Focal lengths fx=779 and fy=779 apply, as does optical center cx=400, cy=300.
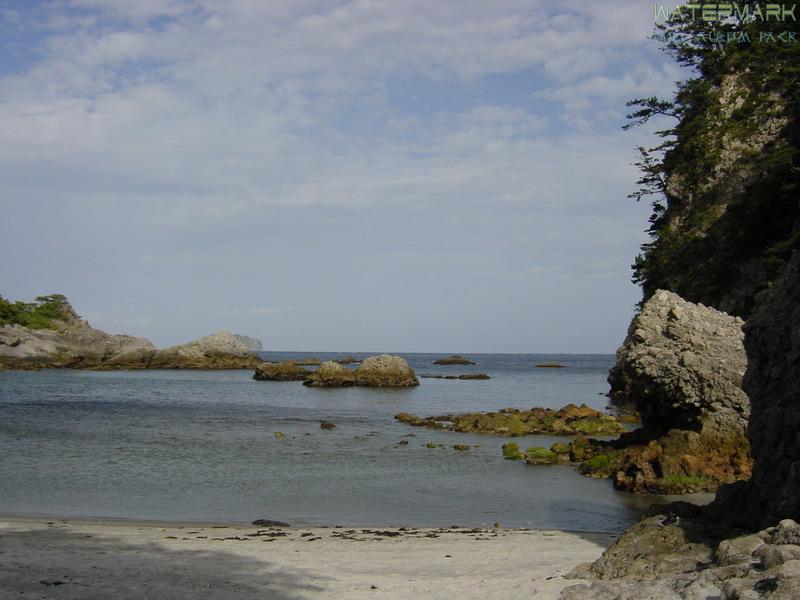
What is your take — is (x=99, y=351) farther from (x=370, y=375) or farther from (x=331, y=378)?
(x=370, y=375)

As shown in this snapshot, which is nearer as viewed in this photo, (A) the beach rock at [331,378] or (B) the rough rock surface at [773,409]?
(B) the rough rock surface at [773,409]

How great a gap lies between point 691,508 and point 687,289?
3487 cm

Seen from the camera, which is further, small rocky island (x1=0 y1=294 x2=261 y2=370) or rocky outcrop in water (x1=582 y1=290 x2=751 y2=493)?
small rocky island (x1=0 y1=294 x2=261 y2=370)

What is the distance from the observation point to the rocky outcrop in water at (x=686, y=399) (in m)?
19.3

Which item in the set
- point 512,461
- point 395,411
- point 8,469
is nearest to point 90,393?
point 395,411

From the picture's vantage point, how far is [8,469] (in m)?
23.3

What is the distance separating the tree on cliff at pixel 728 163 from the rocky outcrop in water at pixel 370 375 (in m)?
22.6

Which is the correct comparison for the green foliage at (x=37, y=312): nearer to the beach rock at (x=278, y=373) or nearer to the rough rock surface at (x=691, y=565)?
the beach rock at (x=278, y=373)

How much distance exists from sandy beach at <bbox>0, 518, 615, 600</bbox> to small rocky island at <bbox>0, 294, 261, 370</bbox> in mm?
88283

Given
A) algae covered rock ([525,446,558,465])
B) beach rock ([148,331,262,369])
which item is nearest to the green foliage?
beach rock ([148,331,262,369])

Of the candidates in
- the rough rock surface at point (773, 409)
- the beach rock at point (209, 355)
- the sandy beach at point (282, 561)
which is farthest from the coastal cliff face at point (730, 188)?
the beach rock at point (209, 355)

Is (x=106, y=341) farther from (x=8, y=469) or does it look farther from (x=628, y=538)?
(x=628, y=538)

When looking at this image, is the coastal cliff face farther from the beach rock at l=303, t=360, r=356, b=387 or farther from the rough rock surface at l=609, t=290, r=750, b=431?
the beach rock at l=303, t=360, r=356, b=387

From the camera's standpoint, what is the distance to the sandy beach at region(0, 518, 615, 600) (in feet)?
33.4
